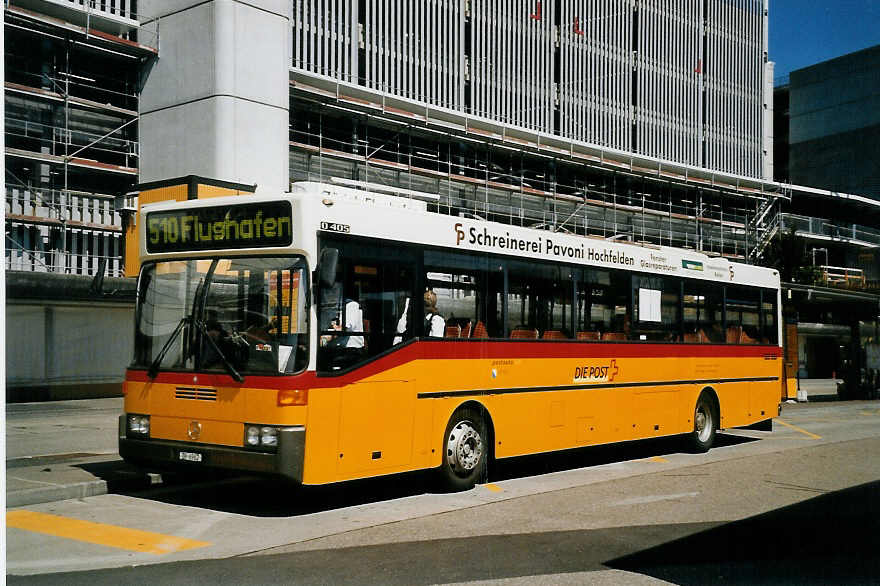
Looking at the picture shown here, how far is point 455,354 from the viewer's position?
36.0 ft

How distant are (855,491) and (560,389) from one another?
149 inches

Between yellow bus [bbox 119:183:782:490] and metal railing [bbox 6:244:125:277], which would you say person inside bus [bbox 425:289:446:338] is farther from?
metal railing [bbox 6:244:125:277]

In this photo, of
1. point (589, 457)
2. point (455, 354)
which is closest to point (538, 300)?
point (455, 354)

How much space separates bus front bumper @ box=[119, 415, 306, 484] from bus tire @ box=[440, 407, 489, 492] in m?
2.38

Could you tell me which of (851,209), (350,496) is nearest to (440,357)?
(350,496)

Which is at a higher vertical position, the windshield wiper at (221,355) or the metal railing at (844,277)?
the metal railing at (844,277)

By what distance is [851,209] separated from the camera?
65.2 meters

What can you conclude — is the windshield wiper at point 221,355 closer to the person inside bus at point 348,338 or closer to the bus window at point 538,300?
the person inside bus at point 348,338

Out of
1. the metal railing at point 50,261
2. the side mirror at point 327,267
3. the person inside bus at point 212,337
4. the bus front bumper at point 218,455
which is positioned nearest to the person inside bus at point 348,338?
the side mirror at point 327,267

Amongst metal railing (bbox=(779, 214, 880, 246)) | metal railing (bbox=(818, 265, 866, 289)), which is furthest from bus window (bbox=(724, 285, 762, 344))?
metal railing (bbox=(818, 265, 866, 289))

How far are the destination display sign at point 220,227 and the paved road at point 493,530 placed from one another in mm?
2688

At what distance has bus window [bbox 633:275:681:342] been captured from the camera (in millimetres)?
14484

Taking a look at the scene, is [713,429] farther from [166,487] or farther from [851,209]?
[851,209]

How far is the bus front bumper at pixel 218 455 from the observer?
8742 millimetres
